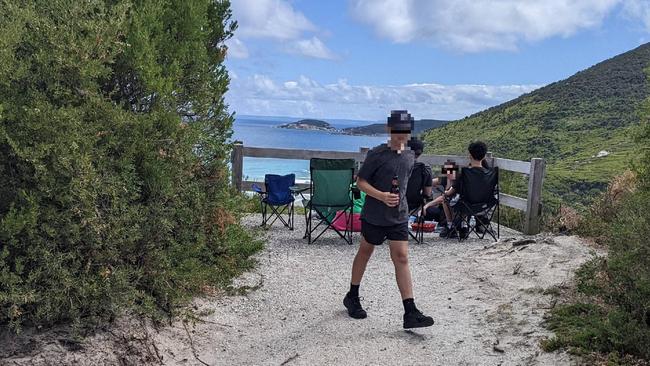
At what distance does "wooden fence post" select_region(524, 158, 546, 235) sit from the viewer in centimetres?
947

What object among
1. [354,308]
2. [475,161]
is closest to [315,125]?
[475,161]

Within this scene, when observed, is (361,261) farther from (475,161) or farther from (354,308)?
(475,161)

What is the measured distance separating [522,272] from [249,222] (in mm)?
4774

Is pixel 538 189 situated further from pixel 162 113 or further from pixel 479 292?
pixel 162 113

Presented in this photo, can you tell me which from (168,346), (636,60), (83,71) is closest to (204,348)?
(168,346)

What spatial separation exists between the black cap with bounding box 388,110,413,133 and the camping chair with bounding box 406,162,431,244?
358 centimetres

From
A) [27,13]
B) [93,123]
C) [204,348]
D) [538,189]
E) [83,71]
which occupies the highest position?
[27,13]

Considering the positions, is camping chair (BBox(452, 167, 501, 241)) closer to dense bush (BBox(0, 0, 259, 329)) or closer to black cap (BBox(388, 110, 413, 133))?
black cap (BBox(388, 110, 413, 133))

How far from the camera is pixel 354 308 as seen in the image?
5.07 meters

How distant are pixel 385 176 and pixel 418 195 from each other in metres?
3.81

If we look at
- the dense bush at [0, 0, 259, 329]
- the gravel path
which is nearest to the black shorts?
the gravel path

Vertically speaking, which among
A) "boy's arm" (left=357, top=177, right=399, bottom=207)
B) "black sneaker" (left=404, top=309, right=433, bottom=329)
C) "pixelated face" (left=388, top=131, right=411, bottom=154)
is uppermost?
"pixelated face" (left=388, top=131, right=411, bottom=154)

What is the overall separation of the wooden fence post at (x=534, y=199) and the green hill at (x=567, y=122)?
6.89 meters

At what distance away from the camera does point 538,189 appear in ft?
31.2
